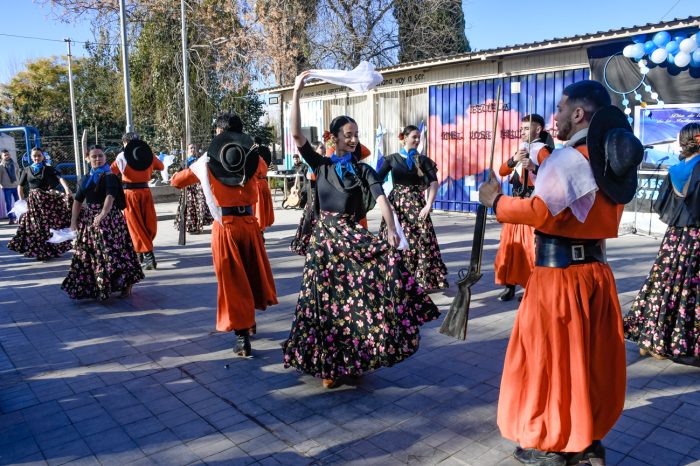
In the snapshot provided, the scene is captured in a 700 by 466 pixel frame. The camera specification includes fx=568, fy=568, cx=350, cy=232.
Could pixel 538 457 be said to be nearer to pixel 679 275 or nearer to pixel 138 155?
pixel 679 275

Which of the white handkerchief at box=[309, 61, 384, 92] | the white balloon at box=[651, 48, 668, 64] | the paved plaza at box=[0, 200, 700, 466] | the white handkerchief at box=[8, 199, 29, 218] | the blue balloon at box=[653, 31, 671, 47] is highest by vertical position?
the blue balloon at box=[653, 31, 671, 47]

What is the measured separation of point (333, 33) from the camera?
22922mm

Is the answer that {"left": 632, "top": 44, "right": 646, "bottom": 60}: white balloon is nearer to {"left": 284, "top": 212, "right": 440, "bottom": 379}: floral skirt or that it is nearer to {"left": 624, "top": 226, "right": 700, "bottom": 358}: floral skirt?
{"left": 624, "top": 226, "right": 700, "bottom": 358}: floral skirt

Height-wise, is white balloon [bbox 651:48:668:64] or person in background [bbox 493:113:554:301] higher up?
white balloon [bbox 651:48:668:64]

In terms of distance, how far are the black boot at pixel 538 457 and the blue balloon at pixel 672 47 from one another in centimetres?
914

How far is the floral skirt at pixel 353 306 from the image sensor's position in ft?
13.1

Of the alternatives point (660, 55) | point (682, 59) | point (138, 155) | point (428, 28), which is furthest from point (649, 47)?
point (428, 28)

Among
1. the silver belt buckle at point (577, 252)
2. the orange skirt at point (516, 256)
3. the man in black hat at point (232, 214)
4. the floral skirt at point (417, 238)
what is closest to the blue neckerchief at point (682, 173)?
the orange skirt at point (516, 256)

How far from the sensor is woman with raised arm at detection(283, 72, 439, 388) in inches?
157

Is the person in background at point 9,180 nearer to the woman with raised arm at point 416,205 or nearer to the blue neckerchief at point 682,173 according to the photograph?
the woman with raised arm at point 416,205

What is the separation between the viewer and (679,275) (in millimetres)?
4562

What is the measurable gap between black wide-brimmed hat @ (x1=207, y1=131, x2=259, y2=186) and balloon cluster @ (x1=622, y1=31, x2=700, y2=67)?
27.0ft

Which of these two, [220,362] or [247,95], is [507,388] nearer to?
[220,362]

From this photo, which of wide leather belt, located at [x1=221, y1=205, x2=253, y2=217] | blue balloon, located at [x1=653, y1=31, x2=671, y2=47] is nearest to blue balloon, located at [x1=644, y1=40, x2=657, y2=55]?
blue balloon, located at [x1=653, y1=31, x2=671, y2=47]
